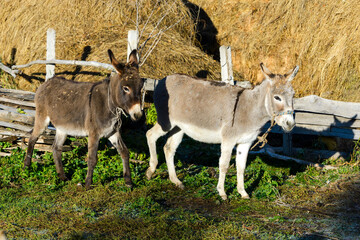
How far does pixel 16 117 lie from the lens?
8781 millimetres

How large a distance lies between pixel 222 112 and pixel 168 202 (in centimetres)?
170

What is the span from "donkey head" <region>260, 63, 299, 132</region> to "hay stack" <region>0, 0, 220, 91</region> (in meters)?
5.12

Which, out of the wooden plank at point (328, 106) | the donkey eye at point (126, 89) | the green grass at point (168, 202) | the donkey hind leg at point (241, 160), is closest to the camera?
the green grass at point (168, 202)

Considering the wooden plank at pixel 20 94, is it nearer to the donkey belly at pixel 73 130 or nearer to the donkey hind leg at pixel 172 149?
the donkey belly at pixel 73 130

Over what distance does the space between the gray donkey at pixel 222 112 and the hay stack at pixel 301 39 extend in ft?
16.9

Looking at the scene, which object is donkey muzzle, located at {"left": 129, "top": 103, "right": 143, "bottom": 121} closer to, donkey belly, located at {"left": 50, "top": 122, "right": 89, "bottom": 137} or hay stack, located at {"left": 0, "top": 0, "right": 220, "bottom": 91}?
donkey belly, located at {"left": 50, "top": 122, "right": 89, "bottom": 137}


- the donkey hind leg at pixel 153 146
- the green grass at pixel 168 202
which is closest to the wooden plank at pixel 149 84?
the green grass at pixel 168 202

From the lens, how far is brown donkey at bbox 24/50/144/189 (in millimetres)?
6250

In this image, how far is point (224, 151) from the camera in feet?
21.0

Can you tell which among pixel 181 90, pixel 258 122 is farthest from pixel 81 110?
pixel 258 122

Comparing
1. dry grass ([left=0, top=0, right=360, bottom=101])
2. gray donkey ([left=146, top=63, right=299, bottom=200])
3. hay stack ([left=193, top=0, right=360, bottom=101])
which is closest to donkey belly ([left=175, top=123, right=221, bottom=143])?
gray donkey ([left=146, top=63, right=299, bottom=200])

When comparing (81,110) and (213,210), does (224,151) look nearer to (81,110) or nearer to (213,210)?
(213,210)

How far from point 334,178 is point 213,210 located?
2719mm

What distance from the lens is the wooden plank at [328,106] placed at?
28.1 feet
